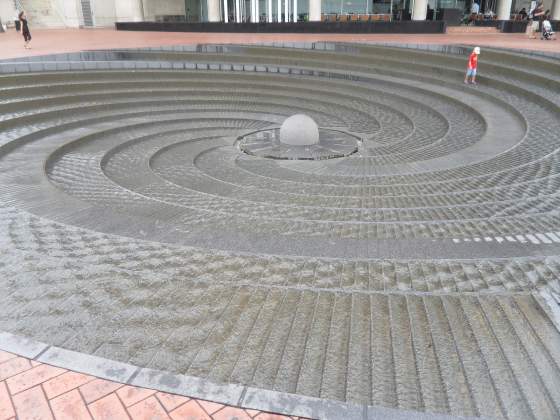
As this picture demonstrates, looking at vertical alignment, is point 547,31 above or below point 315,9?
below

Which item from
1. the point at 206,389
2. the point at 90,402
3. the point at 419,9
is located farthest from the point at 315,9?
the point at 90,402

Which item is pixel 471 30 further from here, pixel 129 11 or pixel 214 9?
pixel 129 11

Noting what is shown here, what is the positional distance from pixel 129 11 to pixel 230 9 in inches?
308

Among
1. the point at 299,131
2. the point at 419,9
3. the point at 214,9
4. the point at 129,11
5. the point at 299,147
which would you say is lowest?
the point at 299,147

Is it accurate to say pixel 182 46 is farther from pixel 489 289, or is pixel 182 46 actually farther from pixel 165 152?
pixel 489 289

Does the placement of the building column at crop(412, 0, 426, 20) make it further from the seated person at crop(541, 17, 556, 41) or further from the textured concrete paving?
the textured concrete paving

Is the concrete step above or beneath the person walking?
above

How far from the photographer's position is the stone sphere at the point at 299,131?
37.7ft

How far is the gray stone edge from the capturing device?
254 cm

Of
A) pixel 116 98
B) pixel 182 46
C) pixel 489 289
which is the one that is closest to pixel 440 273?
pixel 489 289

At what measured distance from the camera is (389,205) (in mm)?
7086

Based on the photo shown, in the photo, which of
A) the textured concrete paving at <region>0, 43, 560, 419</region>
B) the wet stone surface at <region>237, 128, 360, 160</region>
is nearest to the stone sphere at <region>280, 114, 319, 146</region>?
the wet stone surface at <region>237, 128, 360, 160</region>

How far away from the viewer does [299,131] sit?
37.6 feet

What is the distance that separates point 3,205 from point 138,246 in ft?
8.26
